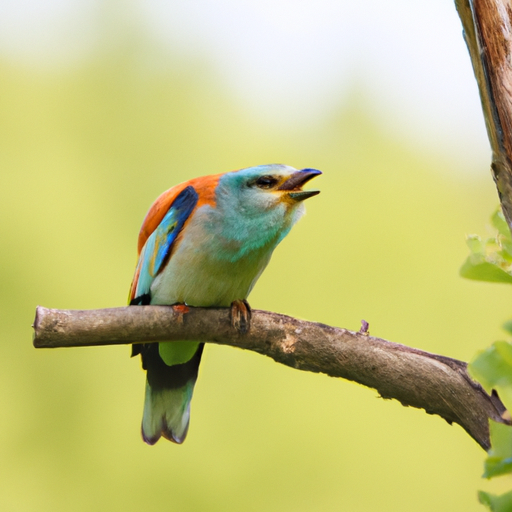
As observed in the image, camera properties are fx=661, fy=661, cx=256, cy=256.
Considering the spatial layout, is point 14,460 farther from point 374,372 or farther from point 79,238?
point 374,372

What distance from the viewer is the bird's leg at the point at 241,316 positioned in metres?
2.39

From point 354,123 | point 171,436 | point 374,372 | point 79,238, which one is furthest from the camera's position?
point 354,123

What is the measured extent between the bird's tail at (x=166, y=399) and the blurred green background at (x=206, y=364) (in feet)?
11.1

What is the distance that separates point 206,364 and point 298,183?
4237mm

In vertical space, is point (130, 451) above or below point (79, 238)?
below

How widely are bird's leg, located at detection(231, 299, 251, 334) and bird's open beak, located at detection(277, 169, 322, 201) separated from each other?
0.48m

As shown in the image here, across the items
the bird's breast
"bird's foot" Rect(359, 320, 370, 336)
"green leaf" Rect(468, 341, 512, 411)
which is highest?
the bird's breast

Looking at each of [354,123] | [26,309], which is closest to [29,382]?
[26,309]

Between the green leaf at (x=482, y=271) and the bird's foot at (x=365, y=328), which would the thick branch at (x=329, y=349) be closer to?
the bird's foot at (x=365, y=328)

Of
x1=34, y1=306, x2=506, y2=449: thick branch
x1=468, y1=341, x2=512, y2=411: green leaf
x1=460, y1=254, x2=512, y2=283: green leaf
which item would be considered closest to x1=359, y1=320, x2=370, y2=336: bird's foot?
x1=34, y1=306, x2=506, y2=449: thick branch

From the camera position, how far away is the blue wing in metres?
2.80

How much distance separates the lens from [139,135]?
8.05 meters

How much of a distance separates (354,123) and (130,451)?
16.1ft

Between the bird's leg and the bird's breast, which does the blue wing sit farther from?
the bird's leg
